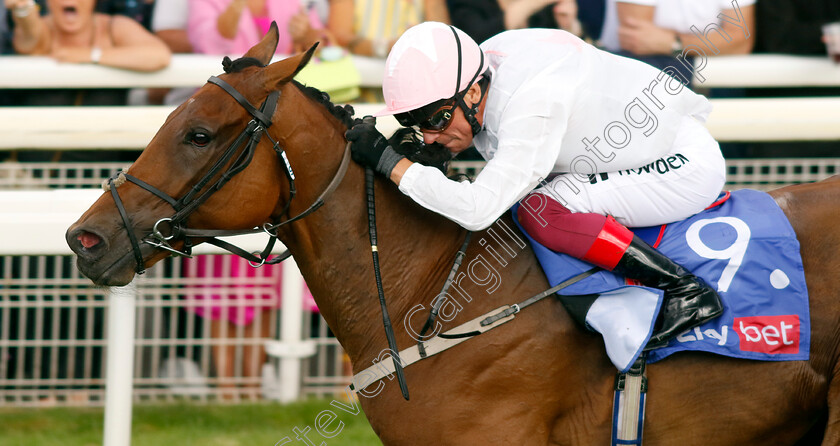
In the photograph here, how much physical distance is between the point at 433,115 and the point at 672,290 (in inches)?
35.4

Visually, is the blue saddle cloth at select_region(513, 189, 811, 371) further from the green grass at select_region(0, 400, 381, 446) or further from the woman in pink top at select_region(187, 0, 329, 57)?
the woman in pink top at select_region(187, 0, 329, 57)

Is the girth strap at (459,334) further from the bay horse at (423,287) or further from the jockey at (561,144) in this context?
the jockey at (561,144)

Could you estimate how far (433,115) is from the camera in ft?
9.43

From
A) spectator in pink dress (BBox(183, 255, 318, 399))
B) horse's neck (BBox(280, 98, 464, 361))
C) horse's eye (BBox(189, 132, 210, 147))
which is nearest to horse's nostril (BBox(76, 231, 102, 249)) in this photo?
horse's eye (BBox(189, 132, 210, 147))

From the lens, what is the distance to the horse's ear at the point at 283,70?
2.68 meters

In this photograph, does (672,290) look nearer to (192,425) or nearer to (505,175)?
(505,175)

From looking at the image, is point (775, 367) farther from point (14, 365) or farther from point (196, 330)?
point (14, 365)

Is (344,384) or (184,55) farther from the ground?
(184,55)

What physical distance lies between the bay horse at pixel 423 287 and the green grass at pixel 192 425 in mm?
1717

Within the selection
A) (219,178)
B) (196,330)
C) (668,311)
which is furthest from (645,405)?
(196,330)

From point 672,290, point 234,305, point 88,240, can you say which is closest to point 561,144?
point 672,290

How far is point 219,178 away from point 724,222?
5.10 feet

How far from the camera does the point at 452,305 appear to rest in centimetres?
294

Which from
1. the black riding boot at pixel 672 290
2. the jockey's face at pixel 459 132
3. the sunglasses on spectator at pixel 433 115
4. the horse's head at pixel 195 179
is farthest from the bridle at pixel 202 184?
the black riding boot at pixel 672 290
